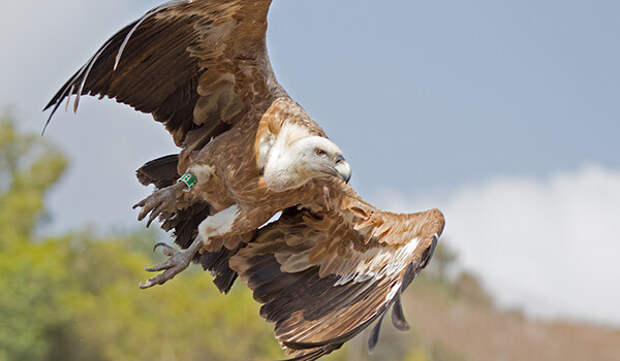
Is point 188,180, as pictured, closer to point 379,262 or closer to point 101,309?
point 379,262

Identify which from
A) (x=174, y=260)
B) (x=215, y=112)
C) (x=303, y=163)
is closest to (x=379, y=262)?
(x=303, y=163)

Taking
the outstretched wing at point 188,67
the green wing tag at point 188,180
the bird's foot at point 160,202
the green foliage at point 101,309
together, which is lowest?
the bird's foot at point 160,202

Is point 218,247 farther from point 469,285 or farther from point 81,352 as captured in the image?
point 469,285

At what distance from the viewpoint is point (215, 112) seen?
21.3 ft

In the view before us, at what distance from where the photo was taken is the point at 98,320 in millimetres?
39344

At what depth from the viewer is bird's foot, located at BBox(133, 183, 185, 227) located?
21.6 feet

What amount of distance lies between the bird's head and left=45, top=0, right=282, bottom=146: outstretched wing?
496mm

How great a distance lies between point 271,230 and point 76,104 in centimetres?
178

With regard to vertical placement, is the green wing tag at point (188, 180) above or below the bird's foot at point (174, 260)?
above

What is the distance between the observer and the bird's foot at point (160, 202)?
6.59 meters

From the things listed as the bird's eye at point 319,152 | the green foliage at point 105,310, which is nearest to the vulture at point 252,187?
the bird's eye at point 319,152

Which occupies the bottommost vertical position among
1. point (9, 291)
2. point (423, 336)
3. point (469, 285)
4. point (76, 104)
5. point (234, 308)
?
point (76, 104)

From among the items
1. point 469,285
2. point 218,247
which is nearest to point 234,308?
point 469,285

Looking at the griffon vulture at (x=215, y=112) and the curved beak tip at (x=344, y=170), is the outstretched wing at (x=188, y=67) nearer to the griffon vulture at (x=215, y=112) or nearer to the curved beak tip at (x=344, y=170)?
the griffon vulture at (x=215, y=112)
